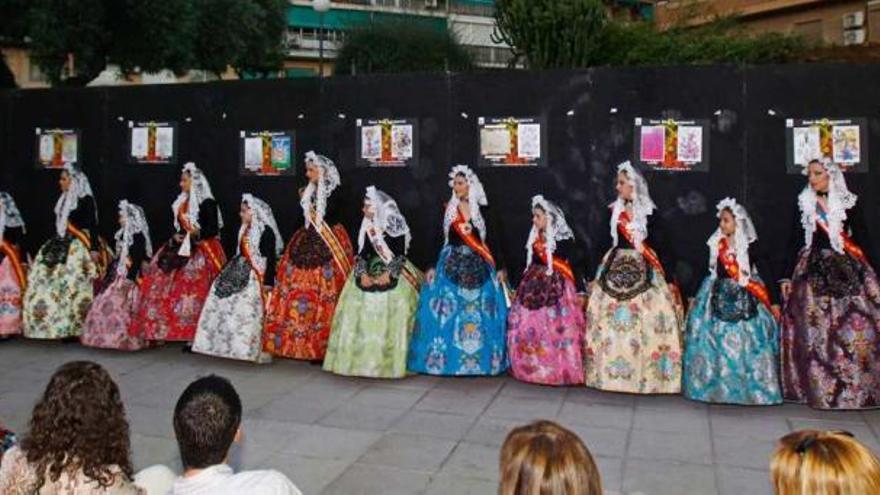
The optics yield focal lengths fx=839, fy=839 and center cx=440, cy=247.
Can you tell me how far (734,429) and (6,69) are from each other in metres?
9.64

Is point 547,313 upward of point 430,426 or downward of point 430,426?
upward

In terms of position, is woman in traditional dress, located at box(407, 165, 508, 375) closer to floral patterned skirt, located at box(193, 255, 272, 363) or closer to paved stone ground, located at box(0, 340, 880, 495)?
paved stone ground, located at box(0, 340, 880, 495)

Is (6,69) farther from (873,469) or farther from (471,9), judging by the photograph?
(471,9)

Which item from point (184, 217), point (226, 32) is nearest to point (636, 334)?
point (184, 217)

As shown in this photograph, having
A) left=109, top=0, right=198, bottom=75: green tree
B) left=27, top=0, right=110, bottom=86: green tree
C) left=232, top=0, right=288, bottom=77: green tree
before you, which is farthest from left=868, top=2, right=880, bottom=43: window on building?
left=27, top=0, right=110, bottom=86: green tree

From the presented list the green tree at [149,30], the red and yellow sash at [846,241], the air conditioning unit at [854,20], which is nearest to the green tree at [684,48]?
the air conditioning unit at [854,20]

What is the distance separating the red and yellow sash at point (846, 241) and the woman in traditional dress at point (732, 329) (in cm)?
44

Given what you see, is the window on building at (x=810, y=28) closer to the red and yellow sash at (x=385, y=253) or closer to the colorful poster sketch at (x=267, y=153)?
the colorful poster sketch at (x=267, y=153)

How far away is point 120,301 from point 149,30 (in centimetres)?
599

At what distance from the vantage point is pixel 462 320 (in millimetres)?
6355

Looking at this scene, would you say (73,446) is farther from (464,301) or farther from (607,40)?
(607,40)

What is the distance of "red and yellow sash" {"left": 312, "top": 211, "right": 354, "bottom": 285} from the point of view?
6.93 meters

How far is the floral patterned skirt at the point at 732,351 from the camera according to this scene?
5.66m

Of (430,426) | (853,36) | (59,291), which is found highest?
(853,36)
